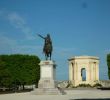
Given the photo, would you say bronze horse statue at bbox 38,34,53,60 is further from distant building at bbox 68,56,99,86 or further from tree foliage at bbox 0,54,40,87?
distant building at bbox 68,56,99,86

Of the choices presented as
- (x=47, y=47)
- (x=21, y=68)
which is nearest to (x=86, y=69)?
(x=21, y=68)

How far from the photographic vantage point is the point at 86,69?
10300 cm

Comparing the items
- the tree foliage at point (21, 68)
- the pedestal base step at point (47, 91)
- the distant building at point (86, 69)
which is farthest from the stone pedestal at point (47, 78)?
the distant building at point (86, 69)

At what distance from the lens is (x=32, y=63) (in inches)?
2911

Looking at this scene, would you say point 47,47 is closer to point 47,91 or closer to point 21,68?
point 47,91

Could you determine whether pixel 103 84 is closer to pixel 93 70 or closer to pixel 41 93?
pixel 93 70

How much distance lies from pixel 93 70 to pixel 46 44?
56.8 metres

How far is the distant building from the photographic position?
4015 inches

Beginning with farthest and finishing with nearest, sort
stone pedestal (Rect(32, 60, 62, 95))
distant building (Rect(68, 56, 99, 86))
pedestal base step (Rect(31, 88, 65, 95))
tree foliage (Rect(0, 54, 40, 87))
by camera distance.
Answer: distant building (Rect(68, 56, 99, 86)), tree foliage (Rect(0, 54, 40, 87)), stone pedestal (Rect(32, 60, 62, 95)), pedestal base step (Rect(31, 88, 65, 95))

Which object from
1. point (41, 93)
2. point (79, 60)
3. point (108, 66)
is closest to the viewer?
point (41, 93)

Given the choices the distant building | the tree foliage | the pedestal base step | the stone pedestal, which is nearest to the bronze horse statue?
the stone pedestal

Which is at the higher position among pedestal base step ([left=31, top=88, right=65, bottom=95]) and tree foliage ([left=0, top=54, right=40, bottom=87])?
tree foliage ([left=0, top=54, right=40, bottom=87])

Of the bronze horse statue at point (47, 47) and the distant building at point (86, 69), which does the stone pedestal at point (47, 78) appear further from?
the distant building at point (86, 69)

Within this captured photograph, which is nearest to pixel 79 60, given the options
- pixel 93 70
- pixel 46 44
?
pixel 93 70
